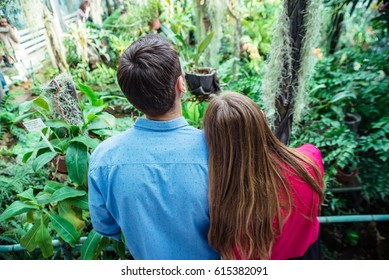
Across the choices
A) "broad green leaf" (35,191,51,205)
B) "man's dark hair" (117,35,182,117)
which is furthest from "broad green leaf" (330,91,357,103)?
"broad green leaf" (35,191,51,205)

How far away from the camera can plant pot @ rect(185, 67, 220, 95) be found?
196 cm

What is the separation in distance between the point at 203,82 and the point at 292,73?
85 centimetres

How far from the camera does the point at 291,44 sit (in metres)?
1.14

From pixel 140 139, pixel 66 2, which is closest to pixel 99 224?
pixel 140 139

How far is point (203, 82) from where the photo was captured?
6.47 ft

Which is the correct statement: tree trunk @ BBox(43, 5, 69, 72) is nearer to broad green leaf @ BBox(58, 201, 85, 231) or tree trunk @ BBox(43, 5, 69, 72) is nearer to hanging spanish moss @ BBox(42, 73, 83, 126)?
hanging spanish moss @ BBox(42, 73, 83, 126)

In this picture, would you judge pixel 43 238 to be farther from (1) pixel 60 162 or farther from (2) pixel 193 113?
(2) pixel 193 113

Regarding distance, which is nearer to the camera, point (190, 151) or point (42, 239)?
point (190, 151)

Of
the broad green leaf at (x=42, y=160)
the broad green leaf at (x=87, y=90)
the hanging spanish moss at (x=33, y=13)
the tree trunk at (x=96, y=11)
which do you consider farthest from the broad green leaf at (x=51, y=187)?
the tree trunk at (x=96, y=11)

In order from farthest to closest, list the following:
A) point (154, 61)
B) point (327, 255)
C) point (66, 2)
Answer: point (66, 2) → point (327, 255) → point (154, 61)
